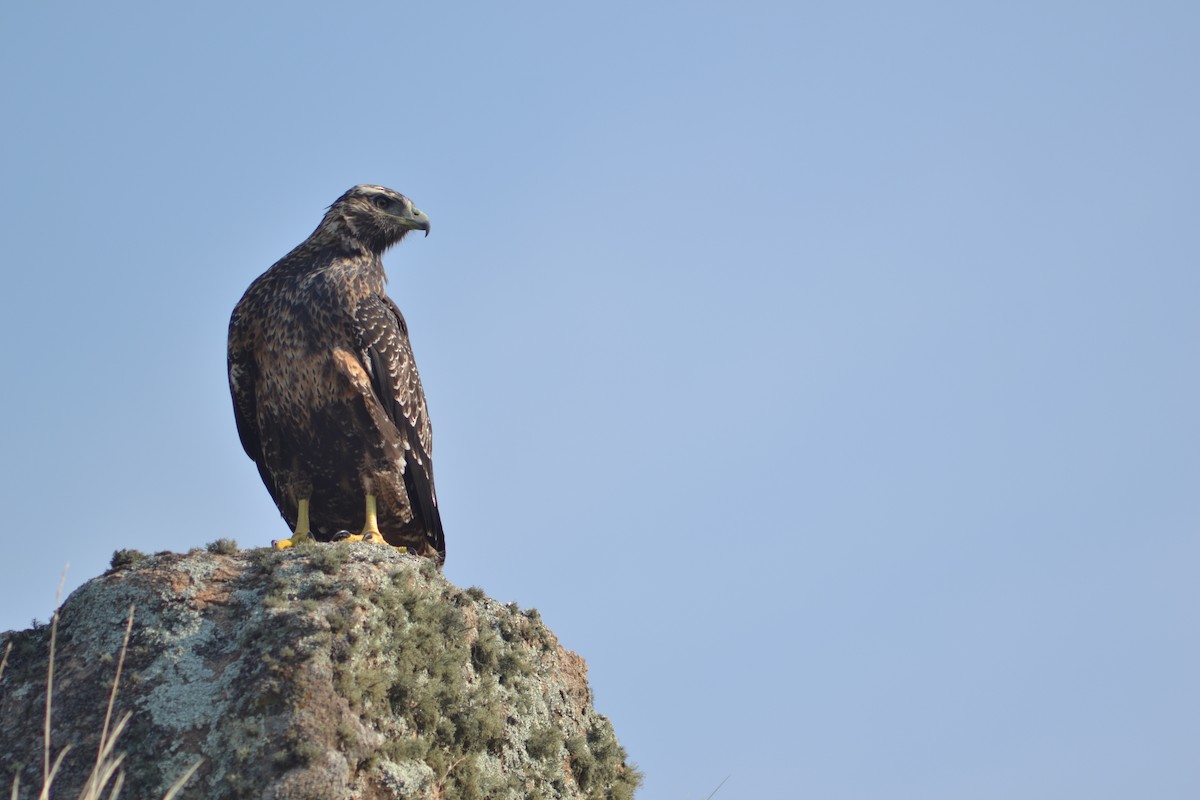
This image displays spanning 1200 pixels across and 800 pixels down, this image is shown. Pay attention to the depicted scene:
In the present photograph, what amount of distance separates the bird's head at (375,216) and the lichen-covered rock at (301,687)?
3.34 meters

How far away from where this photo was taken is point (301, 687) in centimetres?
500

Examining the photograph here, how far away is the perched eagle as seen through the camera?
7.96 metres

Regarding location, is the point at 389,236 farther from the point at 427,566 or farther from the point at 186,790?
the point at 186,790

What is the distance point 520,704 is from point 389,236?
13.7 ft

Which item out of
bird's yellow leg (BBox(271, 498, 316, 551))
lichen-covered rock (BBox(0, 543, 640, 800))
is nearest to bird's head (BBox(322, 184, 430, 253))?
bird's yellow leg (BBox(271, 498, 316, 551))

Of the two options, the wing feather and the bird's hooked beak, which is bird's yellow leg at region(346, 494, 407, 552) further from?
the bird's hooked beak

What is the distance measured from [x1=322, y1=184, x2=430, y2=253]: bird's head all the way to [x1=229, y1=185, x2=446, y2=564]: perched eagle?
1.39 ft

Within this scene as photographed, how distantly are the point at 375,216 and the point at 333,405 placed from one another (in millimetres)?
1740

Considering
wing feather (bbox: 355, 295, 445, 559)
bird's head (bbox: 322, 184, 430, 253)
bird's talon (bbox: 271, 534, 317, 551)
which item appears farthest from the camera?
bird's head (bbox: 322, 184, 430, 253)

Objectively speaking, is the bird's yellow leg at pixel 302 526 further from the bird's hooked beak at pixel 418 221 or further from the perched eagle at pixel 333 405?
the bird's hooked beak at pixel 418 221

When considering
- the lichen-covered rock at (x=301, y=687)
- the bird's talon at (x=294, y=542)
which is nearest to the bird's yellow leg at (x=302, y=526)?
the bird's talon at (x=294, y=542)

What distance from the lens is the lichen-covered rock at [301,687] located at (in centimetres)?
488

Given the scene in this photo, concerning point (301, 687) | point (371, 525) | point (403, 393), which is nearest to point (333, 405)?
point (403, 393)

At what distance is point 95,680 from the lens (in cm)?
525
